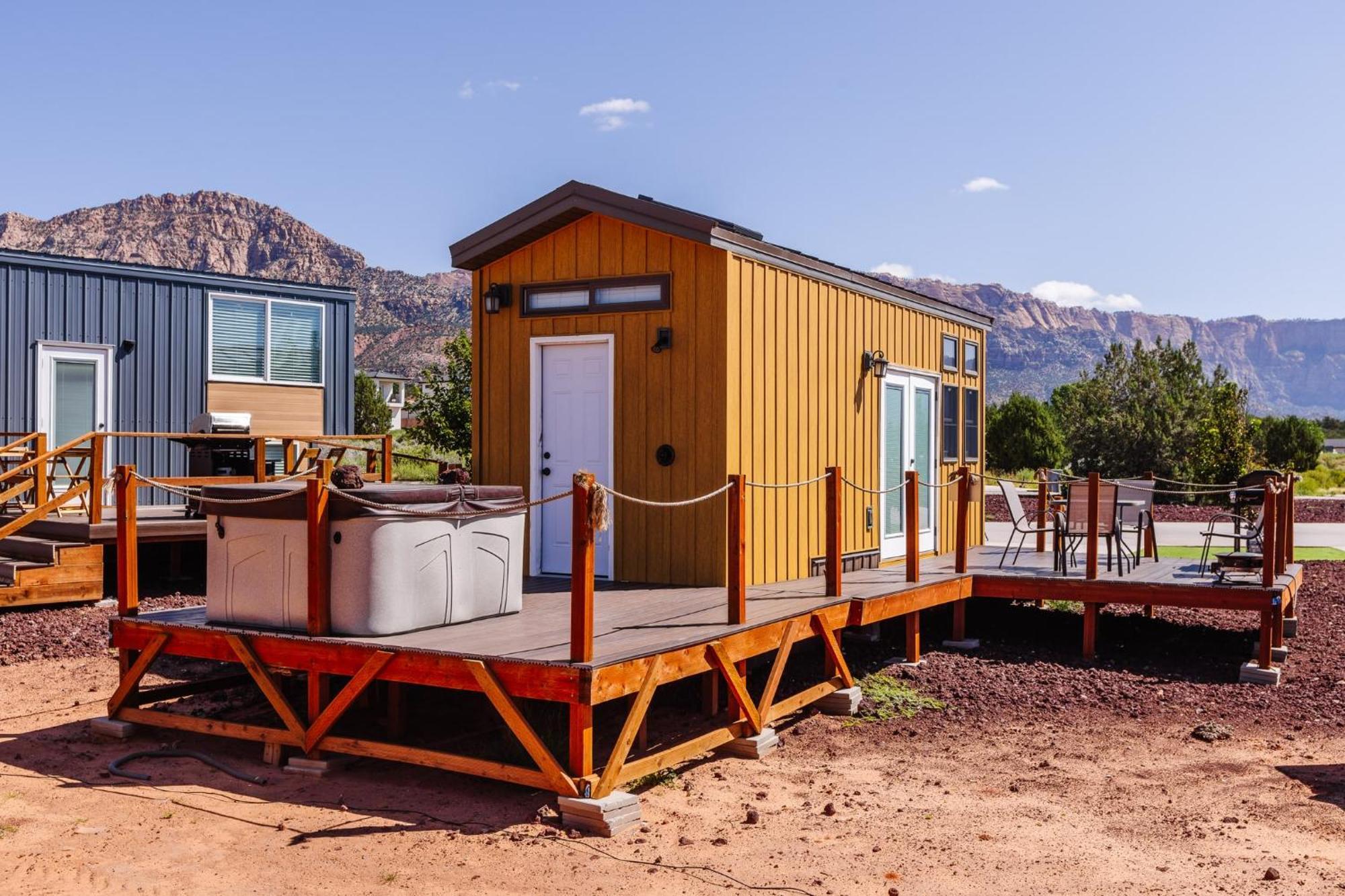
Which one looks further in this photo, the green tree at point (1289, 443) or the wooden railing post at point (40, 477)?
the green tree at point (1289, 443)

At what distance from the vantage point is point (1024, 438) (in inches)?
1219

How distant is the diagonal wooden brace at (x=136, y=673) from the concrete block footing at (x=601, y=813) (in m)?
2.81

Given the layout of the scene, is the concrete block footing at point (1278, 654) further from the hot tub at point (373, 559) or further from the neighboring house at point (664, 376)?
the hot tub at point (373, 559)

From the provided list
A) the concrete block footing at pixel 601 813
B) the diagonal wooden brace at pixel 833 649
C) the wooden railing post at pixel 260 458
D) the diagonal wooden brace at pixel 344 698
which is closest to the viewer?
the concrete block footing at pixel 601 813

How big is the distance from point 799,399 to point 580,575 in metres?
4.24

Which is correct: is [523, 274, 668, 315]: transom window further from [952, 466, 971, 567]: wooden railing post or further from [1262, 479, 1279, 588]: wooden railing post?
[1262, 479, 1279, 588]: wooden railing post

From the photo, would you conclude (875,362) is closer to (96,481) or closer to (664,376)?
(664,376)

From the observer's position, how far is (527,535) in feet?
30.7

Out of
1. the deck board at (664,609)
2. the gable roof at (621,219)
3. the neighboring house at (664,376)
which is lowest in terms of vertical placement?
the deck board at (664,609)

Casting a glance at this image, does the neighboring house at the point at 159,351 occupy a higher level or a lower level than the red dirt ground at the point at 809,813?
higher

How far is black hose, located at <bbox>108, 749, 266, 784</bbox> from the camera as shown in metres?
6.12

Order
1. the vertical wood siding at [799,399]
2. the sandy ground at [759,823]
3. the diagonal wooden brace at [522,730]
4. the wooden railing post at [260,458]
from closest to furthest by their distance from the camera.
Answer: the sandy ground at [759,823] → the diagonal wooden brace at [522,730] → the vertical wood siding at [799,399] → the wooden railing post at [260,458]

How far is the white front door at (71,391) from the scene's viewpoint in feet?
48.3

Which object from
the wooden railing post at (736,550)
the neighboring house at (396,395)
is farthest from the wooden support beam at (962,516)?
the neighboring house at (396,395)
